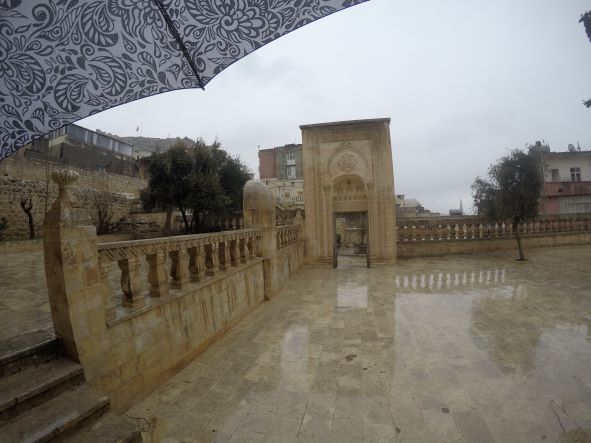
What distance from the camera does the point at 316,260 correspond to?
12.6m

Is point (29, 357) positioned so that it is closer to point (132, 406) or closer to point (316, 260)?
point (132, 406)

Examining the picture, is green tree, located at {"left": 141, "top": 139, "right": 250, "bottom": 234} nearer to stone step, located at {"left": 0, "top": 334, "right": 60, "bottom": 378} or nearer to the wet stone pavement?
the wet stone pavement

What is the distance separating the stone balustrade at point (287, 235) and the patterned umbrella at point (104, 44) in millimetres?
5980

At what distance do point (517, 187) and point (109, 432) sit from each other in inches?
562

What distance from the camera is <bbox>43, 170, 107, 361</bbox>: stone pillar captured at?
7.52ft

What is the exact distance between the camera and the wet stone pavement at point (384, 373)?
7.93 feet

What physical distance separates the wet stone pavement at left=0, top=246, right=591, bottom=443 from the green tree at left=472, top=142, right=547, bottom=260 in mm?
5965

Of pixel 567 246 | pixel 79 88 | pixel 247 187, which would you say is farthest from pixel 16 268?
pixel 567 246

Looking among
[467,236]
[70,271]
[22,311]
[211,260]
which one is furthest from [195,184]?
[467,236]

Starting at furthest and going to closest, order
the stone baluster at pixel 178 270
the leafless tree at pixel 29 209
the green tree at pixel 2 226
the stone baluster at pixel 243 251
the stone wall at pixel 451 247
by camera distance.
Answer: the leafless tree at pixel 29 209
the stone wall at pixel 451 247
the green tree at pixel 2 226
the stone baluster at pixel 243 251
the stone baluster at pixel 178 270

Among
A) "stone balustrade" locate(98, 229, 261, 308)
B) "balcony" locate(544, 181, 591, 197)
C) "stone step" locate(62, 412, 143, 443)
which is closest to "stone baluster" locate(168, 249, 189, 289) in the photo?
"stone balustrade" locate(98, 229, 261, 308)

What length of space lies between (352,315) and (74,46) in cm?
531

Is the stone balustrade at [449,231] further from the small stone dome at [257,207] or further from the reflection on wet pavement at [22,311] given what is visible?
the reflection on wet pavement at [22,311]

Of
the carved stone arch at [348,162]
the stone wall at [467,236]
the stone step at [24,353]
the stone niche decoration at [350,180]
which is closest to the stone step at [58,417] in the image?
the stone step at [24,353]
